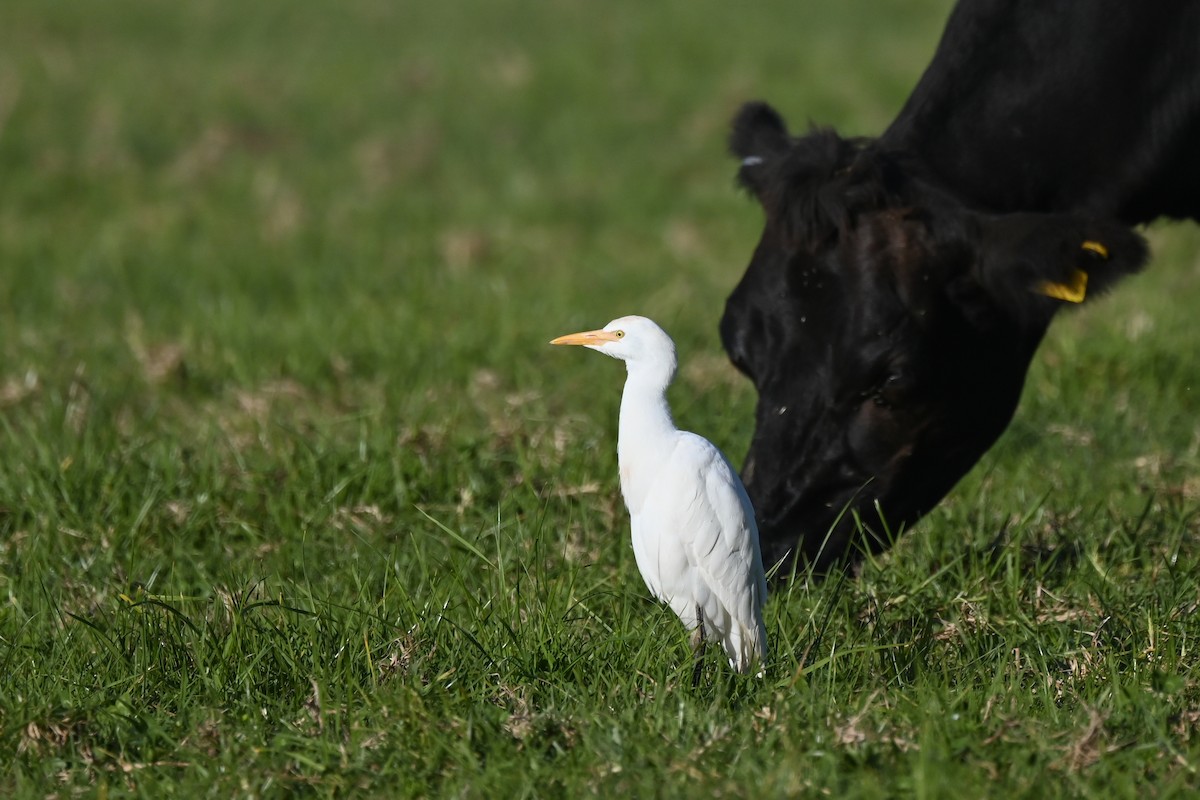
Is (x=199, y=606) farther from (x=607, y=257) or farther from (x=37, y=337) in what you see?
(x=607, y=257)

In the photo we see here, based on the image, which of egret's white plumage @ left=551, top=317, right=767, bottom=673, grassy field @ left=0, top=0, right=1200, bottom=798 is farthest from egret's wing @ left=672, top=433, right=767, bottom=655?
grassy field @ left=0, top=0, right=1200, bottom=798

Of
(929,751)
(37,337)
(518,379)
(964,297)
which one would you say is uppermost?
(964,297)

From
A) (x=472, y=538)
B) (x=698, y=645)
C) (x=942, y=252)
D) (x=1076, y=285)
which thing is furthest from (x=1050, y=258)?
(x=472, y=538)

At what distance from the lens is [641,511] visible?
3.36 m

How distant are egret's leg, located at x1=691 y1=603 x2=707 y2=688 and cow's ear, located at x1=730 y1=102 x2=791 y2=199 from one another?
158cm

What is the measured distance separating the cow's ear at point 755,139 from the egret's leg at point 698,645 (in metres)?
1.58

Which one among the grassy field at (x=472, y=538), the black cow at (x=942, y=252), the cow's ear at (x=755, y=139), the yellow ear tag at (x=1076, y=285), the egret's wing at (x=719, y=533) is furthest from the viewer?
the cow's ear at (x=755, y=139)

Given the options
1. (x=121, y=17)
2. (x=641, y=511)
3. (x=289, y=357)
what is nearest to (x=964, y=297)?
(x=641, y=511)

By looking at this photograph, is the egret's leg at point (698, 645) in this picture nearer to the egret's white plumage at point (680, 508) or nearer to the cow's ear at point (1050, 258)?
the egret's white plumage at point (680, 508)

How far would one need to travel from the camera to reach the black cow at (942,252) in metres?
4.04

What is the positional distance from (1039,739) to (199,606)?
2.18 metres

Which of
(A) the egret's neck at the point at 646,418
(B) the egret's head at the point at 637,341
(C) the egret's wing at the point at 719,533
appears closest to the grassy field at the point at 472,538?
(C) the egret's wing at the point at 719,533

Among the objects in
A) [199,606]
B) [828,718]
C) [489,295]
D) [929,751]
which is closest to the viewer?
[929,751]

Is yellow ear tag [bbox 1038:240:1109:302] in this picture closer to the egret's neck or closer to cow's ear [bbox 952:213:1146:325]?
cow's ear [bbox 952:213:1146:325]
